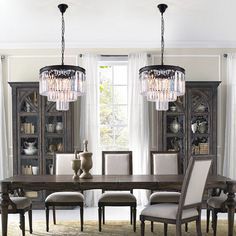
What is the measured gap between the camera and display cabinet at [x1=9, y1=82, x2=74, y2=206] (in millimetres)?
6250

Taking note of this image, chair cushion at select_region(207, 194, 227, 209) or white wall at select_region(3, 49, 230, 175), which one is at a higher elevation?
white wall at select_region(3, 49, 230, 175)

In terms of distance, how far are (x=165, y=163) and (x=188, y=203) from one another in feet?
4.51

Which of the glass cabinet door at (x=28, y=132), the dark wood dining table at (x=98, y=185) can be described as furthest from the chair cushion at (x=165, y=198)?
the glass cabinet door at (x=28, y=132)

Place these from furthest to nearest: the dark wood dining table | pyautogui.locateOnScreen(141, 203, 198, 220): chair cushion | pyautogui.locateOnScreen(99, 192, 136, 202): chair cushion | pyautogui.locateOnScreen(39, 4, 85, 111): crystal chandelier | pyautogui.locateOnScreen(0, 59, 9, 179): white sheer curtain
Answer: pyautogui.locateOnScreen(0, 59, 9, 179): white sheer curtain < pyautogui.locateOnScreen(99, 192, 136, 202): chair cushion < pyautogui.locateOnScreen(39, 4, 85, 111): crystal chandelier < the dark wood dining table < pyautogui.locateOnScreen(141, 203, 198, 220): chair cushion

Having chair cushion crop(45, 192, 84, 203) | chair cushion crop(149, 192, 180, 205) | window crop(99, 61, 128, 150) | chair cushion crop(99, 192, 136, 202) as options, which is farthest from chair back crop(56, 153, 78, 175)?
window crop(99, 61, 128, 150)

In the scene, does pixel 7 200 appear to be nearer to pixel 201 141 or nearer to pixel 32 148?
pixel 32 148

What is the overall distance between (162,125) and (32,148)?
199 cm

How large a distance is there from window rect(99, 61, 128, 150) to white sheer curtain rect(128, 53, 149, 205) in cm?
26

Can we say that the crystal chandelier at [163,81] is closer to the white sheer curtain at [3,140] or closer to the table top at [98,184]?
the table top at [98,184]

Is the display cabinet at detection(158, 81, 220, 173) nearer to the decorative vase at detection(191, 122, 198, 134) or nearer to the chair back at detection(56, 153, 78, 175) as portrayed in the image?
the decorative vase at detection(191, 122, 198, 134)

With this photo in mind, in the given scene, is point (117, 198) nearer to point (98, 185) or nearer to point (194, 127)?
point (98, 185)

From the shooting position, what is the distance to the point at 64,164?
524cm

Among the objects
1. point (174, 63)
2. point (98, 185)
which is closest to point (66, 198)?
point (98, 185)

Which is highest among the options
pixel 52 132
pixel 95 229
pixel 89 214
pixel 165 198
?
pixel 52 132
